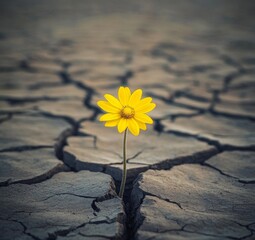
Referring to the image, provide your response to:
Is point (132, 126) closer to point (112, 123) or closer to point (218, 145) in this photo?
point (112, 123)

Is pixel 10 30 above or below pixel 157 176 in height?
above

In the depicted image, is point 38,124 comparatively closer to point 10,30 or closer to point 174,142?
point 174,142

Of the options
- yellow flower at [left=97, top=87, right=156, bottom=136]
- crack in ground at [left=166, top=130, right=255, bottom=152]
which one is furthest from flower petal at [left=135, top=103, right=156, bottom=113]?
crack in ground at [left=166, top=130, right=255, bottom=152]

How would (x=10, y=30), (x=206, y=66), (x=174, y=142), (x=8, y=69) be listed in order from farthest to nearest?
(x=10, y=30)
(x=206, y=66)
(x=8, y=69)
(x=174, y=142)

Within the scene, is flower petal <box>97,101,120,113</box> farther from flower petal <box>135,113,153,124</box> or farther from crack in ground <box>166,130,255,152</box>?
crack in ground <box>166,130,255,152</box>

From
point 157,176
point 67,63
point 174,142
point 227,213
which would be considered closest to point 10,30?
point 67,63

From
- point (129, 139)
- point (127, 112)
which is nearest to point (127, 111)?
point (127, 112)
